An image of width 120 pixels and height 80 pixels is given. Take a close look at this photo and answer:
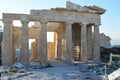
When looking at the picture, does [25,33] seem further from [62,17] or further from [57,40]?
[57,40]

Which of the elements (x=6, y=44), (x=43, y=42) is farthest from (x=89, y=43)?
(x=6, y=44)

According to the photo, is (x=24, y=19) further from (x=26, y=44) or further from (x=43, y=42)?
(x=43, y=42)

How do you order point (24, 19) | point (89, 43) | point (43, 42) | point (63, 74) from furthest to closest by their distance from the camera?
point (89, 43) < point (43, 42) < point (24, 19) < point (63, 74)

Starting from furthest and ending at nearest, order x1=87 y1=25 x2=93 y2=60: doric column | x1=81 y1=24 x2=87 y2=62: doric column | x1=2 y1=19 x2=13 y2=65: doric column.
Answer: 1. x1=87 y1=25 x2=93 y2=60: doric column
2. x1=81 y1=24 x2=87 y2=62: doric column
3. x1=2 y1=19 x2=13 y2=65: doric column

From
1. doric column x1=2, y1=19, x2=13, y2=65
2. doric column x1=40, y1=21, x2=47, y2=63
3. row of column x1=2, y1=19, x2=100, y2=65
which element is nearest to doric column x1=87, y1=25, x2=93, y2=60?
row of column x1=2, y1=19, x2=100, y2=65

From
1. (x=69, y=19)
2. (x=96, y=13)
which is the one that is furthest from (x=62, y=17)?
(x=96, y=13)

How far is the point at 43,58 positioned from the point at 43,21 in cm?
392

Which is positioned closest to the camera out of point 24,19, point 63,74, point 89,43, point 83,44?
point 63,74

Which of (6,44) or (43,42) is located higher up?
(43,42)

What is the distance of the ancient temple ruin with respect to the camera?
90.8ft

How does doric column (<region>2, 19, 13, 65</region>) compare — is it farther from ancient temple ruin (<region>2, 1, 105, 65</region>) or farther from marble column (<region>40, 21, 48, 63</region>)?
marble column (<region>40, 21, 48, 63</region>)

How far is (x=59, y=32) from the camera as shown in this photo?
35.9m

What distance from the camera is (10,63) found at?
90.9 feet

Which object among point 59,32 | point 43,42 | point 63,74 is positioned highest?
point 59,32
